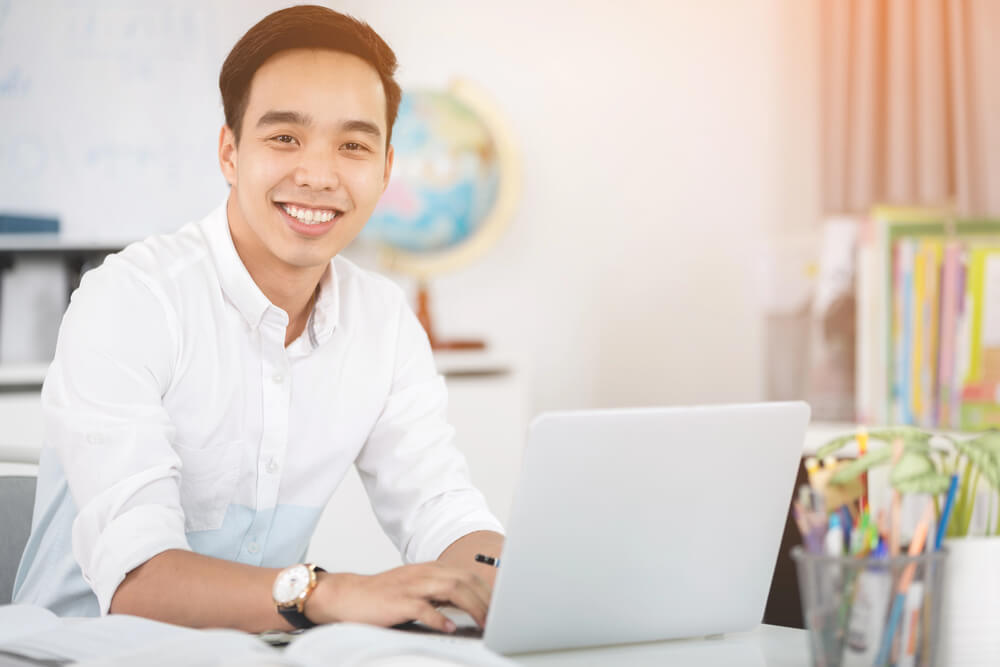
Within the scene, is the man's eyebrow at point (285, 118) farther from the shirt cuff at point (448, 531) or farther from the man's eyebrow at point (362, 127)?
the shirt cuff at point (448, 531)

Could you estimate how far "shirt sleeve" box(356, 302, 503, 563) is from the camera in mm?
1365

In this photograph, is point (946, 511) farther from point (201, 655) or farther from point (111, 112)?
point (111, 112)

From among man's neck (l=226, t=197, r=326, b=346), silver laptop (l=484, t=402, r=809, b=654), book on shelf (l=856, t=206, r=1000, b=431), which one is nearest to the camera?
silver laptop (l=484, t=402, r=809, b=654)

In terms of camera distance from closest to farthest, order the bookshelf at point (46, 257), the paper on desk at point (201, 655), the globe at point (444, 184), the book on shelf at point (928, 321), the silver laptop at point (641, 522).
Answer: the paper on desk at point (201, 655) → the silver laptop at point (641, 522) → the book on shelf at point (928, 321) → the bookshelf at point (46, 257) → the globe at point (444, 184)

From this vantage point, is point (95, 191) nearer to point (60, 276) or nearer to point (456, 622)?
point (60, 276)

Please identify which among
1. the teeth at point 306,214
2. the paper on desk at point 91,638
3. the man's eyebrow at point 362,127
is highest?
the man's eyebrow at point 362,127

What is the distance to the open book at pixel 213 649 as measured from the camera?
0.72m

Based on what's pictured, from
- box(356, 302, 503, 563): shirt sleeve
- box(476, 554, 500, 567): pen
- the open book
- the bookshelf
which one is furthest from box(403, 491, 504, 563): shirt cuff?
the bookshelf

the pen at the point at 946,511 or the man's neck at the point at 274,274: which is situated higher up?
the man's neck at the point at 274,274

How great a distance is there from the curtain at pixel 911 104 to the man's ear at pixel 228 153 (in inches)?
67.3

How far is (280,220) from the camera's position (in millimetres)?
1409

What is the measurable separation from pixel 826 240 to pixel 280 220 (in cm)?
144

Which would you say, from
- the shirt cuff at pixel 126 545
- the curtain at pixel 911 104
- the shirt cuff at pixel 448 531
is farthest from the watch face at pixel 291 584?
the curtain at pixel 911 104

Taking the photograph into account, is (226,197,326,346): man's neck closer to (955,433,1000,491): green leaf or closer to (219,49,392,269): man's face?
(219,49,392,269): man's face
